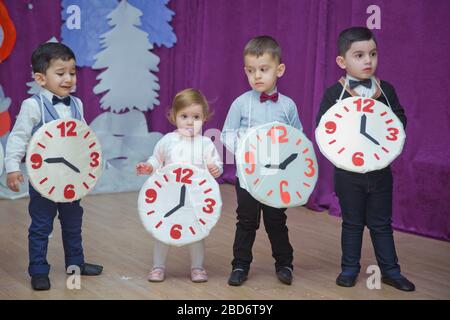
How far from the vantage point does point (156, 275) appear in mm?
2805

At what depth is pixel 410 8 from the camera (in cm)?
374

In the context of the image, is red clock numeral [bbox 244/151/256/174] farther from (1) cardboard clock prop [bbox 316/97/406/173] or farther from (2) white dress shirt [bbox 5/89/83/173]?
(2) white dress shirt [bbox 5/89/83/173]

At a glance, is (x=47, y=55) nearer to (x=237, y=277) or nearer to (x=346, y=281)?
(x=237, y=277)

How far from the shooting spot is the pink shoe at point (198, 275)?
2807 millimetres

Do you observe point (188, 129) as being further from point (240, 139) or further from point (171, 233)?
point (171, 233)

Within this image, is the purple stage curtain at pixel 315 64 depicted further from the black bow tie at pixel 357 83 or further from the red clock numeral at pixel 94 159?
the red clock numeral at pixel 94 159

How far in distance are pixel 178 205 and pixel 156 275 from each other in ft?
1.05

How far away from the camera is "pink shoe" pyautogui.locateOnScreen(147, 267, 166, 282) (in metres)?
2.80

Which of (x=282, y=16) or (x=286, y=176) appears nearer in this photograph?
(x=286, y=176)

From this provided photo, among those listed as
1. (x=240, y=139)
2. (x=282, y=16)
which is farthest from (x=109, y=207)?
(x=240, y=139)

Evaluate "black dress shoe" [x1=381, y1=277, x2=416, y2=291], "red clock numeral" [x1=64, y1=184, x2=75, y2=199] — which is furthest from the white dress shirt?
"black dress shoe" [x1=381, y1=277, x2=416, y2=291]

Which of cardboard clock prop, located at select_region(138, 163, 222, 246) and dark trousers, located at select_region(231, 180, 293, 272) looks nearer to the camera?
cardboard clock prop, located at select_region(138, 163, 222, 246)

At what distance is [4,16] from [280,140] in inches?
96.9

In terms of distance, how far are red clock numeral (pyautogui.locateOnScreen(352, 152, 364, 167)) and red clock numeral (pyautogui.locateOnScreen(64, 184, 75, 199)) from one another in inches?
41.4
